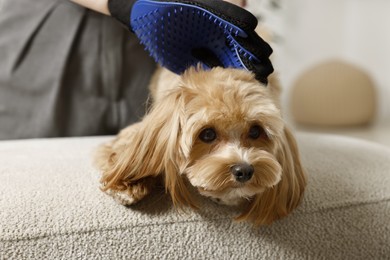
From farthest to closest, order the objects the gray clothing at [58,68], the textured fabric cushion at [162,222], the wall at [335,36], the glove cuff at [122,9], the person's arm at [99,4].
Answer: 1. the wall at [335,36]
2. the gray clothing at [58,68]
3. the person's arm at [99,4]
4. the glove cuff at [122,9]
5. the textured fabric cushion at [162,222]

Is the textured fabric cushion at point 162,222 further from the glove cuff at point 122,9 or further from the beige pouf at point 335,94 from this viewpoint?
the beige pouf at point 335,94

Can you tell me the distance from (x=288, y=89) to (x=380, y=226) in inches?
100

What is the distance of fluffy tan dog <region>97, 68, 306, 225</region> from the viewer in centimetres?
96

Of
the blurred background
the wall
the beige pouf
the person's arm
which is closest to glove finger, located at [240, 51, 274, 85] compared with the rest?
the person's arm

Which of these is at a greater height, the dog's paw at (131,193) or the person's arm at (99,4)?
the person's arm at (99,4)

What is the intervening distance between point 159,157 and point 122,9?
460 mm

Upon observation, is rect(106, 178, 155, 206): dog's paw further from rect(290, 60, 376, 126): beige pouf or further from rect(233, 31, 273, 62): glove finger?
rect(290, 60, 376, 126): beige pouf

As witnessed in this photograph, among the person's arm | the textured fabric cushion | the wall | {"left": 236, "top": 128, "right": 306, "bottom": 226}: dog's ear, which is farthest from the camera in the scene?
the wall

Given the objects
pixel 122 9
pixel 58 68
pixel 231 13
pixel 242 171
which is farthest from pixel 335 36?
pixel 242 171

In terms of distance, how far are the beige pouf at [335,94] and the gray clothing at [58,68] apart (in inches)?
72.9

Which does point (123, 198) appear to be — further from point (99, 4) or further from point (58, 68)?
point (58, 68)

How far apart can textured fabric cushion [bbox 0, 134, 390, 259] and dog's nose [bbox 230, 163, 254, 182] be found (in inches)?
4.1

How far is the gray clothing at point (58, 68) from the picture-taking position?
5.06 feet

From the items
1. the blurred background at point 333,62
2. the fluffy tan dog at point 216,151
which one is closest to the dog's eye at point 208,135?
the fluffy tan dog at point 216,151
